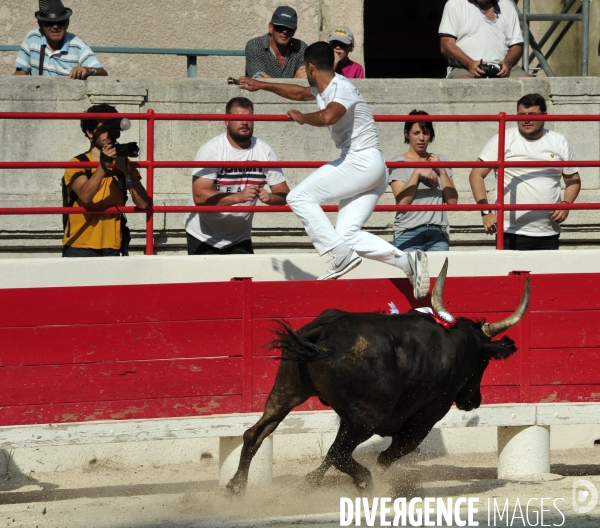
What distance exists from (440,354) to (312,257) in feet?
5.98

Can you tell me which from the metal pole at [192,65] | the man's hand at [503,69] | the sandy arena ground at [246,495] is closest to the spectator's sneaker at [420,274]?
the sandy arena ground at [246,495]

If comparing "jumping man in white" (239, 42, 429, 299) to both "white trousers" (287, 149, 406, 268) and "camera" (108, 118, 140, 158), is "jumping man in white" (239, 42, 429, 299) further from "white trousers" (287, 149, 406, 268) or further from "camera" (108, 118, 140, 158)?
"camera" (108, 118, 140, 158)

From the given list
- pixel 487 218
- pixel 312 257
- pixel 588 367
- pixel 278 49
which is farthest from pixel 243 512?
pixel 278 49

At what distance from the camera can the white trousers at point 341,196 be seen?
626 centimetres

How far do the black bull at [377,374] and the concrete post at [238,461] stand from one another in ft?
2.10

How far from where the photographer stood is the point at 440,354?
5637mm

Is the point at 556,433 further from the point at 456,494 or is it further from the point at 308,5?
the point at 308,5

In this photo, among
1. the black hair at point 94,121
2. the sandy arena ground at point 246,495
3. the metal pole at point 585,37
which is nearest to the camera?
the sandy arena ground at point 246,495

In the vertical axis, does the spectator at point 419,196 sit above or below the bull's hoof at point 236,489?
above

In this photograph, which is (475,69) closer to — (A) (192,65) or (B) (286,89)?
(A) (192,65)

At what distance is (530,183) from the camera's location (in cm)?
790

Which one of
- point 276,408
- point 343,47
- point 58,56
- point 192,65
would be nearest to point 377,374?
point 276,408

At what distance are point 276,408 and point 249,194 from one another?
77.5 inches

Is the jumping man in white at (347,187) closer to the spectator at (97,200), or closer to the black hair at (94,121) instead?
the spectator at (97,200)
